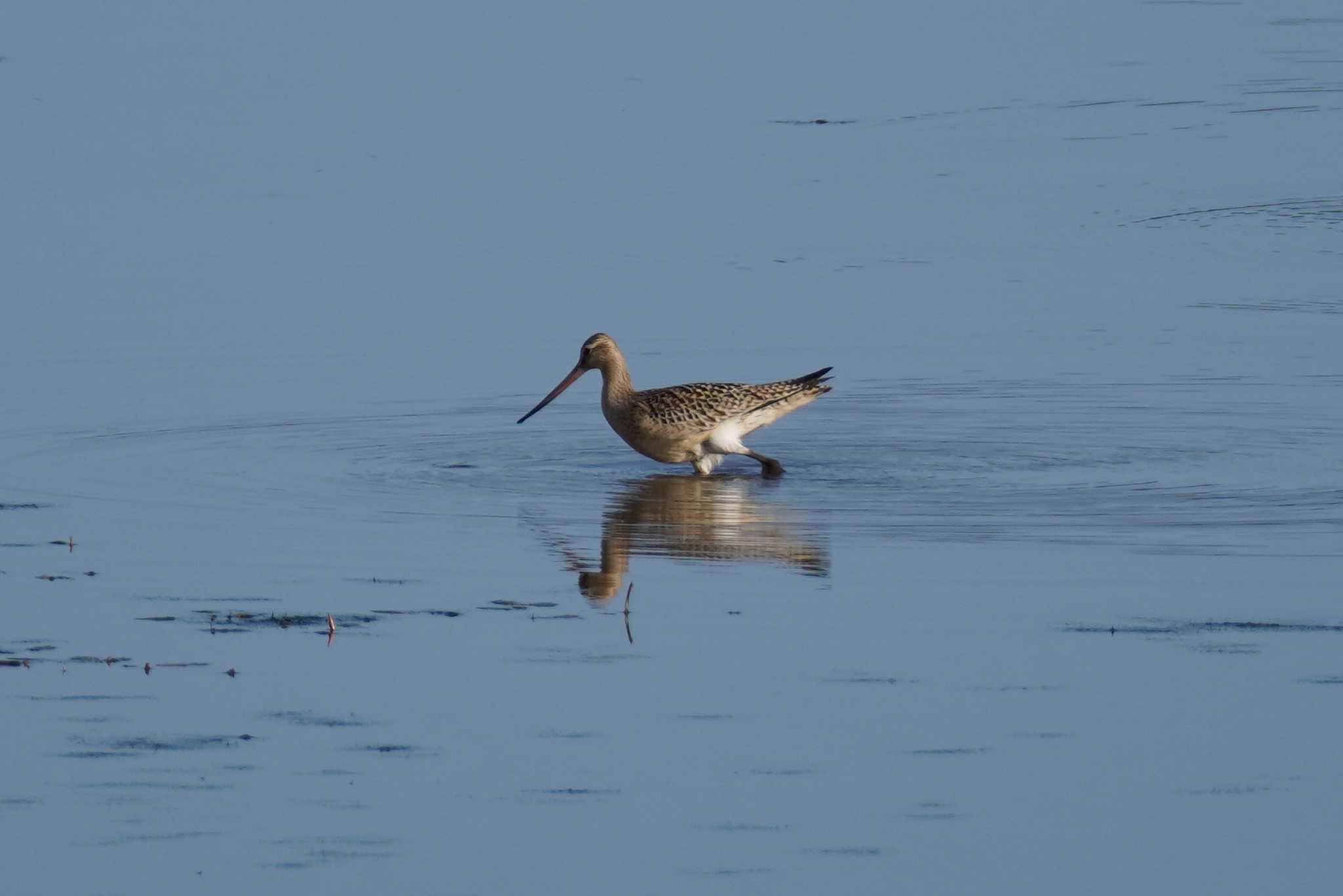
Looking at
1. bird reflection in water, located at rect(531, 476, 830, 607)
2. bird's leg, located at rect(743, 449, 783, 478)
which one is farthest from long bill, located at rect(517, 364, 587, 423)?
bird's leg, located at rect(743, 449, 783, 478)

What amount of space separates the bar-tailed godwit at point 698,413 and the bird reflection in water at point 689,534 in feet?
0.92

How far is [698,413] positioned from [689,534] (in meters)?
2.07

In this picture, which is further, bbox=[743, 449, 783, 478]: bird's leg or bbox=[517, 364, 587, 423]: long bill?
bbox=[517, 364, 587, 423]: long bill

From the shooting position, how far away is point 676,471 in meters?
14.2

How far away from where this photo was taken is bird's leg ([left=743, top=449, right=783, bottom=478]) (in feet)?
43.4

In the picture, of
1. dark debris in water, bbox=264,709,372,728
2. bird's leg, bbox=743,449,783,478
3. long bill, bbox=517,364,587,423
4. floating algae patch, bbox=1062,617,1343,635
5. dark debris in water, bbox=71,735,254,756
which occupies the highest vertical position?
dark debris in water, bbox=71,735,254,756

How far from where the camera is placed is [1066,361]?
15555 millimetres

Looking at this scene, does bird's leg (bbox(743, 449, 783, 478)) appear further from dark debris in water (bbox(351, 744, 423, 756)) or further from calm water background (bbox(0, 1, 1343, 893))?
dark debris in water (bbox(351, 744, 423, 756))

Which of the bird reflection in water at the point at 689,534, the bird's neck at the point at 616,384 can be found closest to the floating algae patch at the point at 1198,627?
the bird reflection in water at the point at 689,534

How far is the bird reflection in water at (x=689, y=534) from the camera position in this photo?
10.3 m

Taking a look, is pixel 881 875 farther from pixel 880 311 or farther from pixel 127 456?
pixel 880 311

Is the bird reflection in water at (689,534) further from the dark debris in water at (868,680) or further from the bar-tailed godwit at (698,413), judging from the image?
the dark debris in water at (868,680)

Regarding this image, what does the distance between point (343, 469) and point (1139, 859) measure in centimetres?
681

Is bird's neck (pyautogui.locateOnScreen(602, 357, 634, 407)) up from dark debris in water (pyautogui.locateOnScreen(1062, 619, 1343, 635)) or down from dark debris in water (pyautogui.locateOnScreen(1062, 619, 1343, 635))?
down
